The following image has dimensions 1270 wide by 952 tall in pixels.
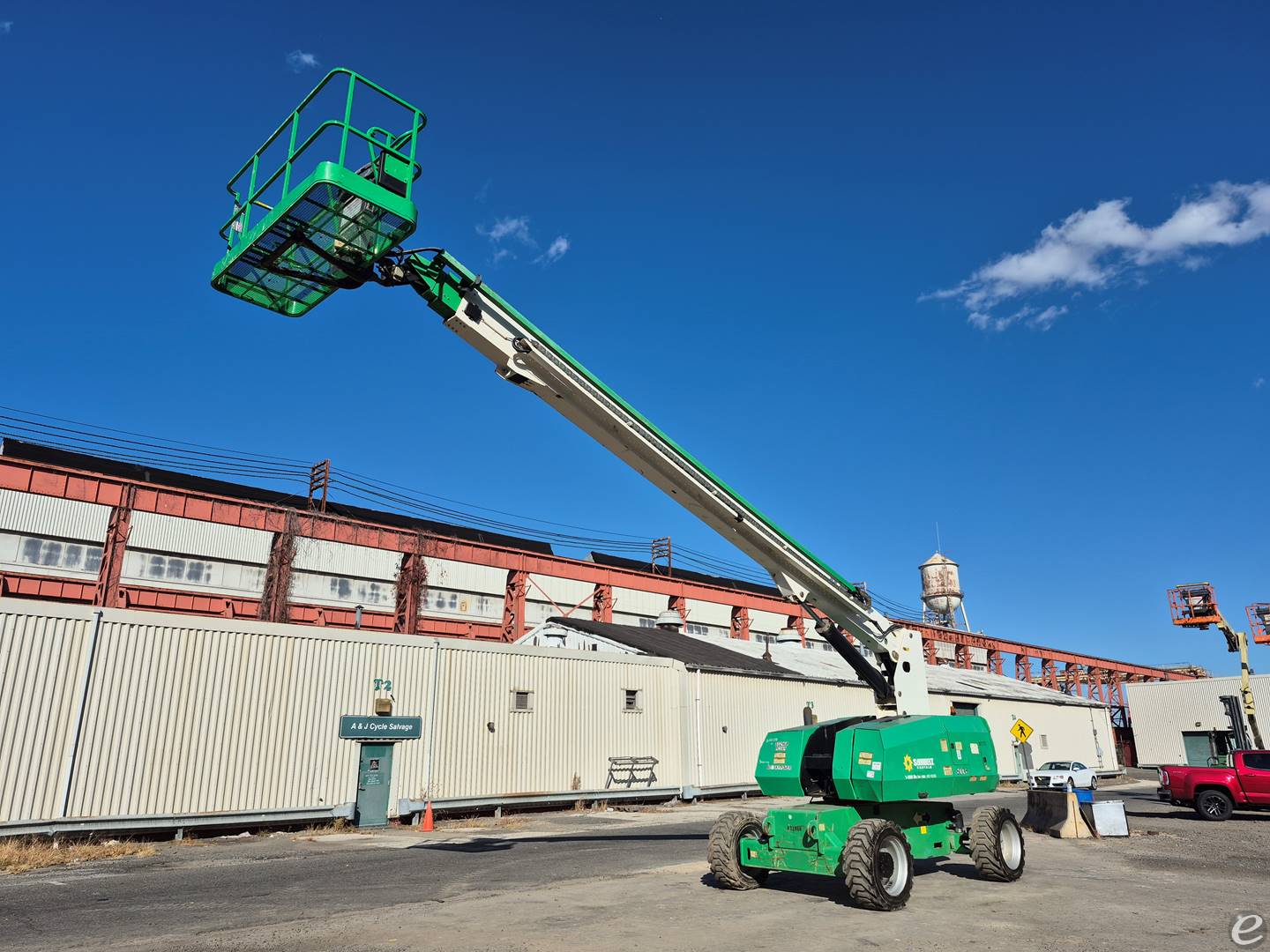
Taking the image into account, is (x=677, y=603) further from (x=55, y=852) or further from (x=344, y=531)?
(x=55, y=852)

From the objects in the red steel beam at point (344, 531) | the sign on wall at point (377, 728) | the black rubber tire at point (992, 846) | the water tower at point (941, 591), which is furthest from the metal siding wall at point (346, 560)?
the water tower at point (941, 591)

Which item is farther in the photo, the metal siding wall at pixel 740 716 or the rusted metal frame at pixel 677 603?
the rusted metal frame at pixel 677 603

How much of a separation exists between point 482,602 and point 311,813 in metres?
27.0

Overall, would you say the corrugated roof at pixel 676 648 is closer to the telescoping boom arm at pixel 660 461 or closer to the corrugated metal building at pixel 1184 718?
the telescoping boom arm at pixel 660 461

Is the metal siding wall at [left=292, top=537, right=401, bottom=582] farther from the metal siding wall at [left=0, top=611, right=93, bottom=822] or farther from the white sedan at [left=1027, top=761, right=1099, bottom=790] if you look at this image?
the white sedan at [left=1027, top=761, right=1099, bottom=790]

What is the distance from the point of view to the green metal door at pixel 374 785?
19438 mm

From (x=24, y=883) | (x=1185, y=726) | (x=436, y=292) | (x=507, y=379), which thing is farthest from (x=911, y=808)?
(x=1185, y=726)

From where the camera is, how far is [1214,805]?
68.9 ft

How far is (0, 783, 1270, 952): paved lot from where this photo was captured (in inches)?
322

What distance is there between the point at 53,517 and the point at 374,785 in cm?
2250

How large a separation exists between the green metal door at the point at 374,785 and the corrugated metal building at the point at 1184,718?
152 ft

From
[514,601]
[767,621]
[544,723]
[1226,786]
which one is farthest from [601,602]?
[1226,786]

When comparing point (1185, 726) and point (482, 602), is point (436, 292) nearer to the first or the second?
point (482, 602)

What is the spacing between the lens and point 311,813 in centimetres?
1864
